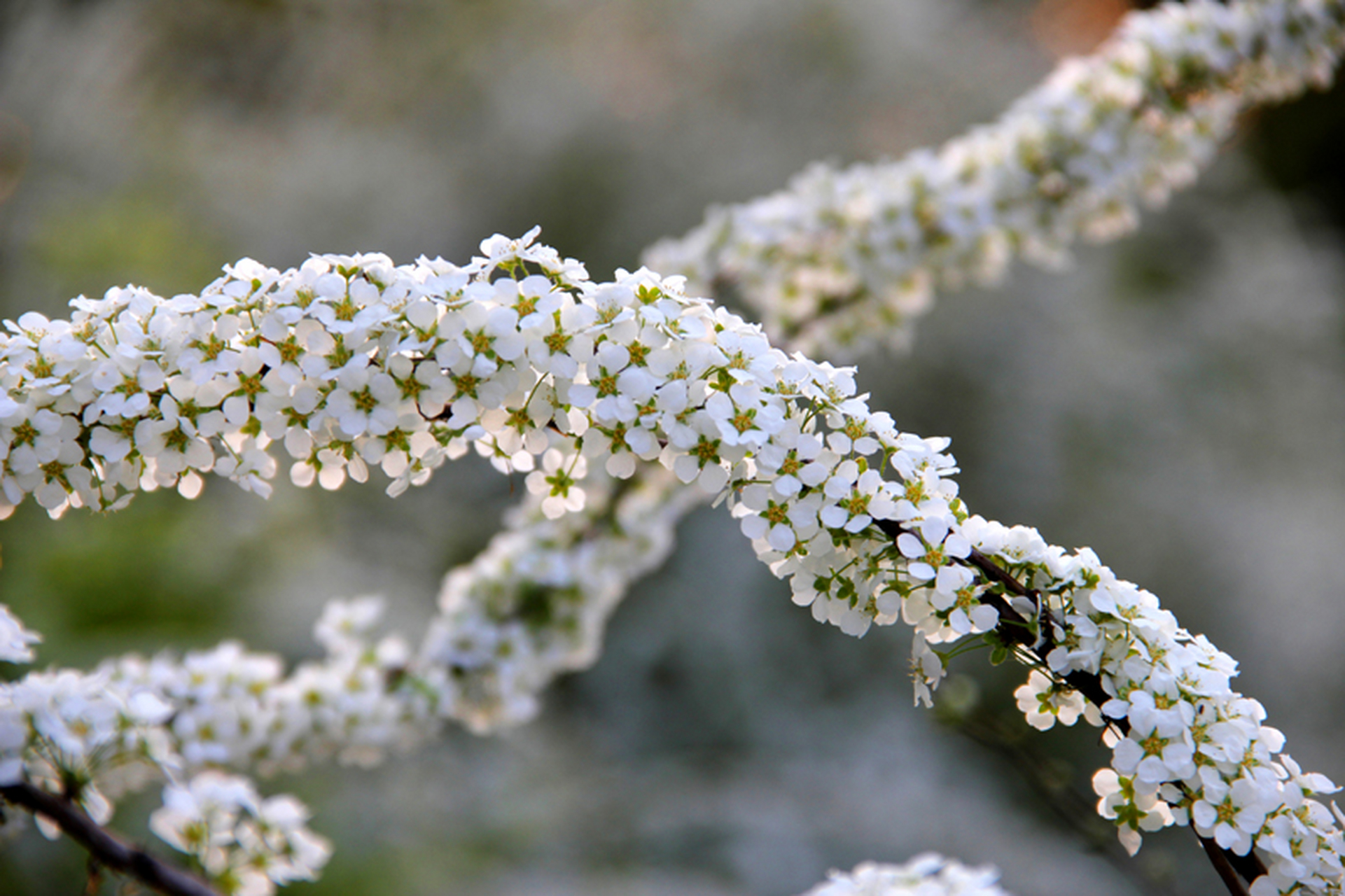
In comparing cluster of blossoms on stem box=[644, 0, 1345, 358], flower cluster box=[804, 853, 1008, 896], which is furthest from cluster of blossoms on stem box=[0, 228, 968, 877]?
cluster of blossoms on stem box=[644, 0, 1345, 358]

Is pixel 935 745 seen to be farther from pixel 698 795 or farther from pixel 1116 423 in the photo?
pixel 1116 423

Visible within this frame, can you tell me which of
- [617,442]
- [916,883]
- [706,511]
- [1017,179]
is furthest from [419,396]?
[706,511]

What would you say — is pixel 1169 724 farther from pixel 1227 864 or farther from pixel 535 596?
pixel 535 596

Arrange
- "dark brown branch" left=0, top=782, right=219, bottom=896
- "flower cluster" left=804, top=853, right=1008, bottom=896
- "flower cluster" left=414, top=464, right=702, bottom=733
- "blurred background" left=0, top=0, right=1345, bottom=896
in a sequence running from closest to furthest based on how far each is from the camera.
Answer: "dark brown branch" left=0, top=782, right=219, bottom=896
"flower cluster" left=804, top=853, right=1008, bottom=896
"flower cluster" left=414, top=464, right=702, bottom=733
"blurred background" left=0, top=0, right=1345, bottom=896

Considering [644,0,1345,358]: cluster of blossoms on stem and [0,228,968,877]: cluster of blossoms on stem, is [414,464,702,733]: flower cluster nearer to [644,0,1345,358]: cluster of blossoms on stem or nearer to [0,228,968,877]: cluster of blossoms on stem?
[644,0,1345,358]: cluster of blossoms on stem

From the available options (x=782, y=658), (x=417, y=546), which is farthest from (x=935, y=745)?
(x=417, y=546)
